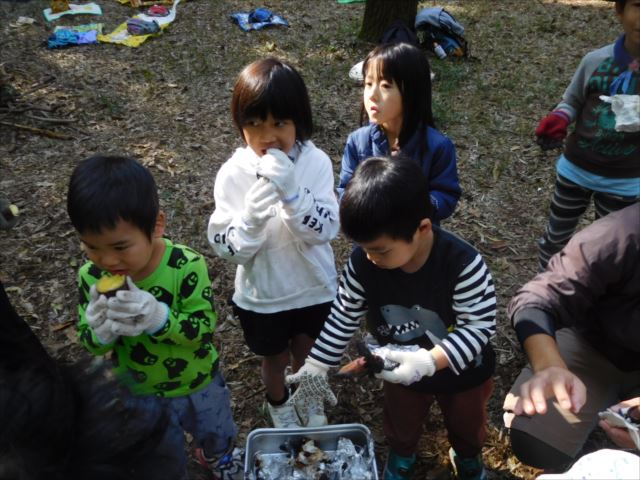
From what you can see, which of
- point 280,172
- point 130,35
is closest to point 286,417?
point 280,172

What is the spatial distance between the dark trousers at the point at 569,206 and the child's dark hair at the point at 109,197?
2.23 metres

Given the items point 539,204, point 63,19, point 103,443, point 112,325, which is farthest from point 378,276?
point 63,19

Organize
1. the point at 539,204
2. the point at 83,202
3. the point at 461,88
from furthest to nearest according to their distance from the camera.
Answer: the point at 461,88 < the point at 539,204 < the point at 83,202

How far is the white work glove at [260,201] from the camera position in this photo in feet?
6.48

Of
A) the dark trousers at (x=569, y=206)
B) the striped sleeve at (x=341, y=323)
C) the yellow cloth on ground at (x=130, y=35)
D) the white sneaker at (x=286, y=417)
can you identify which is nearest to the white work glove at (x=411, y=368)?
the striped sleeve at (x=341, y=323)

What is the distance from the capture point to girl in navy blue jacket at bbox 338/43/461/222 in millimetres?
2391

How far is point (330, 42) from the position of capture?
6602mm

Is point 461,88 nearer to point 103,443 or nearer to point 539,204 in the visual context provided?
point 539,204

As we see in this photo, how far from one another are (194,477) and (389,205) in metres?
1.49

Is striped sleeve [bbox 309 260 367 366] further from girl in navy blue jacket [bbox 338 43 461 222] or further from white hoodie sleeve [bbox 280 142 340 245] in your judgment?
girl in navy blue jacket [bbox 338 43 461 222]

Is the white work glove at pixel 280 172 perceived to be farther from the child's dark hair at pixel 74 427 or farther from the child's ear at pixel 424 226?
the child's dark hair at pixel 74 427

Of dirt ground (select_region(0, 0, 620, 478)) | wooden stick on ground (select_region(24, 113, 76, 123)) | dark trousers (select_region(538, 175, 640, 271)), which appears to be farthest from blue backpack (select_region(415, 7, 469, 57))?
wooden stick on ground (select_region(24, 113, 76, 123))

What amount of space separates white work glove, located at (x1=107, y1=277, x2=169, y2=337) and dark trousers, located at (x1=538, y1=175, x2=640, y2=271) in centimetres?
224

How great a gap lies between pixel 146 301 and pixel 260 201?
521mm
